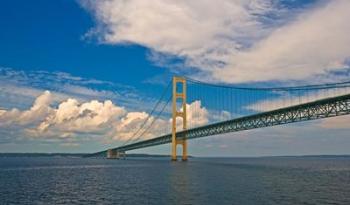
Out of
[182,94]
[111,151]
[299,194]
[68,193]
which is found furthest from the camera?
[111,151]

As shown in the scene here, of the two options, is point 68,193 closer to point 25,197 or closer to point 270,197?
point 25,197

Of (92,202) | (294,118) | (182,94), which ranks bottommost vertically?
(92,202)

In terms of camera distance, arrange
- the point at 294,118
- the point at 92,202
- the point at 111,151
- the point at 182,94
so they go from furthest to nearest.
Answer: the point at 111,151, the point at 182,94, the point at 294,118, the point at 92,202

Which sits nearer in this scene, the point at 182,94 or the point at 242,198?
the point at 242,198

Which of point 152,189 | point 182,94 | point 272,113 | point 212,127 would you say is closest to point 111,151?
point 182,94

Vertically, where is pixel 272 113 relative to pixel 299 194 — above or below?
above

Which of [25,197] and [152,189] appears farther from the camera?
[152,189]

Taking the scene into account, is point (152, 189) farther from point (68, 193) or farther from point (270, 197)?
point (270, 197)

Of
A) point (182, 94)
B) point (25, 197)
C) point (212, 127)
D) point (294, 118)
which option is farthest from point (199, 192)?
point (182, 94)

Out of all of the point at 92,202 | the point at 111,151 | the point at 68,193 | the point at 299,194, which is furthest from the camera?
the point at 111,151
